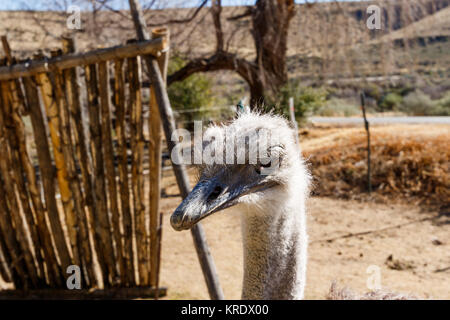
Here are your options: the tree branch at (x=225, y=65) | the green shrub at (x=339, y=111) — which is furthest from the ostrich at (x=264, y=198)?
the green shrub at (x=339, y=111)

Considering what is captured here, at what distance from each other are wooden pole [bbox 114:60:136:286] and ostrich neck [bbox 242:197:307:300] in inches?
70.0

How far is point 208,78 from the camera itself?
45.1 feet

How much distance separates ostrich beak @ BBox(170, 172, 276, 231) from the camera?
128 centimetres

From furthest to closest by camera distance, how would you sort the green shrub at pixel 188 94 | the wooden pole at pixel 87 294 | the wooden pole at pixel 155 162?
the green shrub at pixel 188 94 < the wooden pole at pixel 87 294 < the wooden pole at pixel 155 162

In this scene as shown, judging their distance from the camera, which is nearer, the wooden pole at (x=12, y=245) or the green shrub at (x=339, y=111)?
the wooden pole at (x=12, y=245)

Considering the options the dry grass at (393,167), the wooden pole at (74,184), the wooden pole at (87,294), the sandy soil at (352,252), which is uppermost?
the wooden pole at (74,184)

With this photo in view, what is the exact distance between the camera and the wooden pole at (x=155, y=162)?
307 cm

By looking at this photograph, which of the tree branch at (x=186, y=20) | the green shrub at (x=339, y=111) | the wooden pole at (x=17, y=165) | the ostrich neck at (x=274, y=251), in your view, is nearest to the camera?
the ostrich neck at (x=274, y=251)

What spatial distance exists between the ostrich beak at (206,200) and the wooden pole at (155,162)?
5.80 feet

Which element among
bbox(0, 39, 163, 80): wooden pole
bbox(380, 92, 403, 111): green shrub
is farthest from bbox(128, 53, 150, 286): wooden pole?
bbox(380, 92, 403, 111): green shrub

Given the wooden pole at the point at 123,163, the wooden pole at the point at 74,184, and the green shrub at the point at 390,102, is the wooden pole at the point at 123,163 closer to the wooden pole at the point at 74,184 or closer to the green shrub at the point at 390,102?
the wooden pole at the point at 74,184

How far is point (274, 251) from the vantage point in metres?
1.79

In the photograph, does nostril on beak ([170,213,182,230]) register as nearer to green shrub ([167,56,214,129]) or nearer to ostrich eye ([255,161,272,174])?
ostrich eye ([255,161,272,174])
